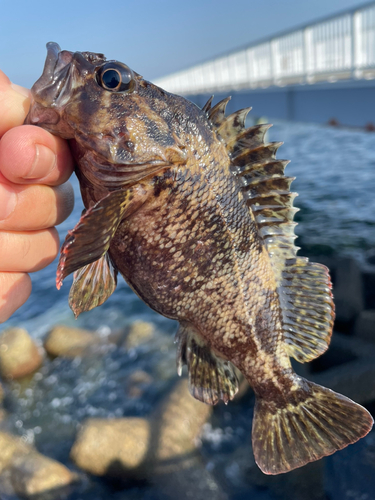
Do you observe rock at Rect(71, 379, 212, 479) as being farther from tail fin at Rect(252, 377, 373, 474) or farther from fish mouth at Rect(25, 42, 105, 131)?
fish mouth at Rect(25, 42, 105, 131)

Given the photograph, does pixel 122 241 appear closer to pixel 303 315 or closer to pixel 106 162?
pixel 106 162

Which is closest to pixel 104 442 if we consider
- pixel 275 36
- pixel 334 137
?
pixel 275 36

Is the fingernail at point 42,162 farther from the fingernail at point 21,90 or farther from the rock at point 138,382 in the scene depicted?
the rock at point 138,382

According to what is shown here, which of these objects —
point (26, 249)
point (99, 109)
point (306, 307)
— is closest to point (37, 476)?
point (26, 249)

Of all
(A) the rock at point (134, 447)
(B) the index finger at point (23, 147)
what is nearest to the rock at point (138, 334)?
(A) the rock at point (134, 447)

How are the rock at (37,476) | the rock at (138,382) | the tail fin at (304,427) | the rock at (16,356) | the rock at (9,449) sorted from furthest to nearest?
the rock at (16,356) → the rock at (138,382) → the rock at (9,449) → the rock at (37,476) → the tail fin at (304,427)

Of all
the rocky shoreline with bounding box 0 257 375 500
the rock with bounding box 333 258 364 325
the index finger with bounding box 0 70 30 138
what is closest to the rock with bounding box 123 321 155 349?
the rocky shoreline with bounding box 0 257 375 500
